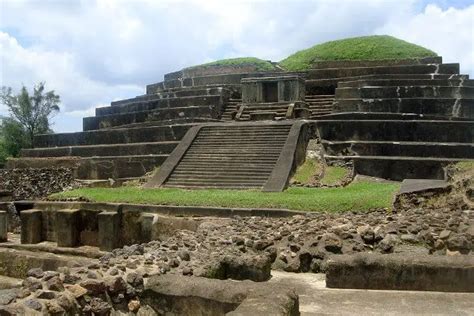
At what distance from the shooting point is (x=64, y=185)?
17922 mm

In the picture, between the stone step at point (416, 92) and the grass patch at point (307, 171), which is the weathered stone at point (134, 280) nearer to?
the grass patch at point (307, 171)

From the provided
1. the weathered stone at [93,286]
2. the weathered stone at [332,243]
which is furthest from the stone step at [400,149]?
the weathered stone at [93,286]

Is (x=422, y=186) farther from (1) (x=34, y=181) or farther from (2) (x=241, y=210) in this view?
(1) (x=34, y=181)

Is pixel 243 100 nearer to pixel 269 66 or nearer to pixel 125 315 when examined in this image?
pixel 269 66

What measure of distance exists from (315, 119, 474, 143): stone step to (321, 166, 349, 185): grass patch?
1.71 metres

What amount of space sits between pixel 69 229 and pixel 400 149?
29.2ft

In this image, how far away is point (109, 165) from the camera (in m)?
17.3

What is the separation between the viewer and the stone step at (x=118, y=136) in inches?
723

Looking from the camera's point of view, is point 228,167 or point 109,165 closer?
point 228,167

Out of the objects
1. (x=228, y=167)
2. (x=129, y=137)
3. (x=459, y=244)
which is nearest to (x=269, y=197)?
(x=228, y=167)

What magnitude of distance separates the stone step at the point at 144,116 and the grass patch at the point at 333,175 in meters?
6.61

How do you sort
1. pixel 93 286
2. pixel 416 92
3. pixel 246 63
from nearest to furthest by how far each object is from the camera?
pixel 93 286, pixel 416 92, pixel 246 63

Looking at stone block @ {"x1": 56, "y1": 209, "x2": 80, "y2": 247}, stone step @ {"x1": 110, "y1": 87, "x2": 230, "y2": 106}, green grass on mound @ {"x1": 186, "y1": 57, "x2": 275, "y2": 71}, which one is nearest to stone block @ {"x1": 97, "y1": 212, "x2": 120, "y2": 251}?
stone block @ {"x1": 56, "y1": 209, "x2": 80, "y2": 247}

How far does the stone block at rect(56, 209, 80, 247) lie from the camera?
12.4 metres
